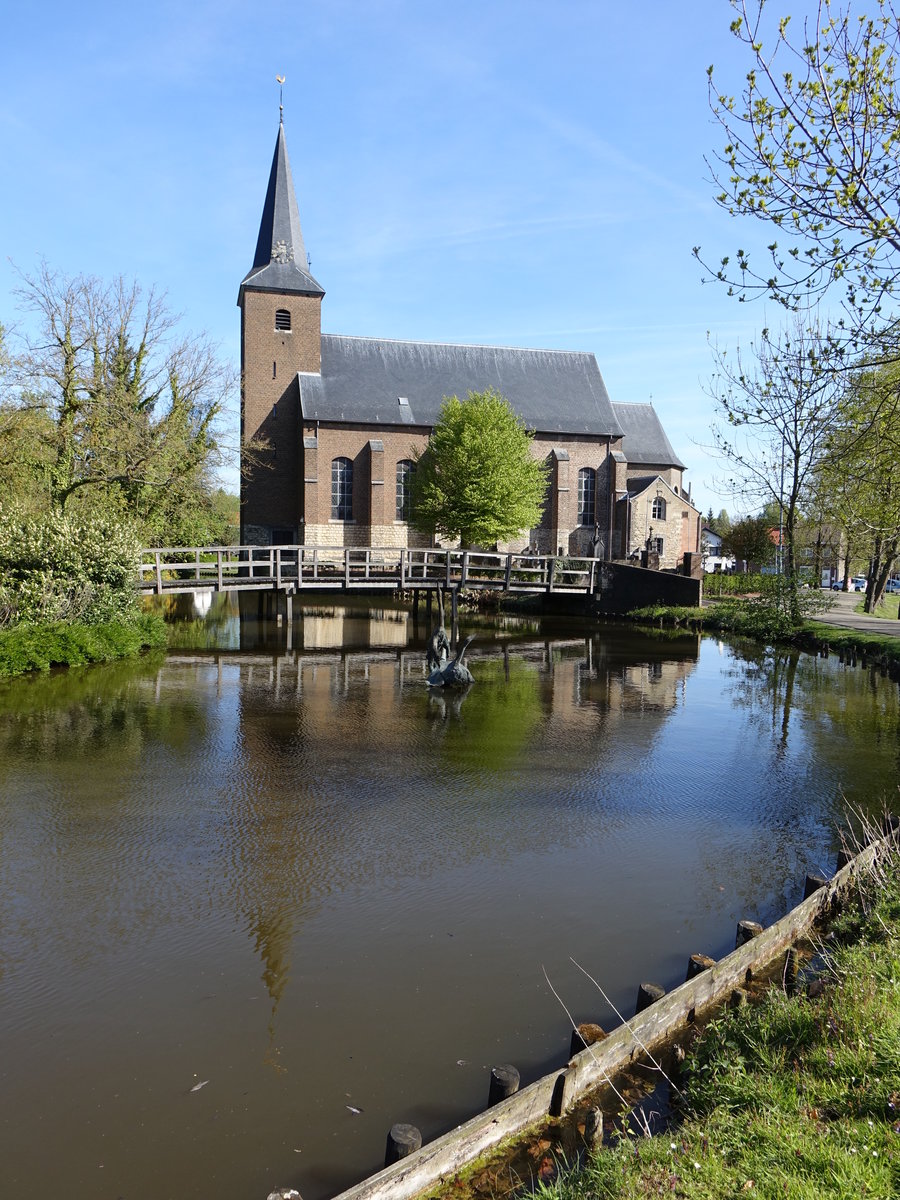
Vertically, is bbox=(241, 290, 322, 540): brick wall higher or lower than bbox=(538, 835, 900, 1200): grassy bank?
higher

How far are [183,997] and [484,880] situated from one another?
8.40ft

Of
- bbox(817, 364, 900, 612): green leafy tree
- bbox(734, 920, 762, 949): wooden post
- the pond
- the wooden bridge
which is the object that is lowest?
the pond

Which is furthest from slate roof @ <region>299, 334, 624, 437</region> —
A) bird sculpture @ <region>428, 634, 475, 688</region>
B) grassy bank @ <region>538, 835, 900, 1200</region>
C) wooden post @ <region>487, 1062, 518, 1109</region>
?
wooden post @ <region>487, 1062, 518, 1109</region>

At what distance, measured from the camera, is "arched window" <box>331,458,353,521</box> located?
38594 mm

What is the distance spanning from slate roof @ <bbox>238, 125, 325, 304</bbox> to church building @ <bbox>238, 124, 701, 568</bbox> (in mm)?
59

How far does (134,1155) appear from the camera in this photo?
12.4ft

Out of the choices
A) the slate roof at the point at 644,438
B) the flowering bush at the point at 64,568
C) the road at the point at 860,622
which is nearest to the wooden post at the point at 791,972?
the flowering bush at the point at 64,568

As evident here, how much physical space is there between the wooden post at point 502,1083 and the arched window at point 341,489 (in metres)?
35.9

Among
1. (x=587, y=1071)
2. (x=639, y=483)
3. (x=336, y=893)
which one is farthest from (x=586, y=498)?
(x=587, y=1071)

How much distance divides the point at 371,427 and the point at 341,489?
3128 mm

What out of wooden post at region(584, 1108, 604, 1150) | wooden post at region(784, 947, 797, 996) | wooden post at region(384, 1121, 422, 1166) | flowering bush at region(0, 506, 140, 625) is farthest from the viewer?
flowering bush at region(0, 506, 140, 625)

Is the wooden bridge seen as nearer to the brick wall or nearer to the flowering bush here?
the flowering bush

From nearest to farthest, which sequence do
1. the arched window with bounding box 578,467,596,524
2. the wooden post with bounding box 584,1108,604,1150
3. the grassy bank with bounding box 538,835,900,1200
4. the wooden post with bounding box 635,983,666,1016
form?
the grassy bank with bounding box 538,835,900,1200, the wooden post with bounding box 584,1108,604,1150, the wooden post with bounding box 635,983,666,1016, the arched window with bounding box 578,467,596,524

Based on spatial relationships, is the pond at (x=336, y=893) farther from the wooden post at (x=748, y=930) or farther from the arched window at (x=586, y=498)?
the arched window at (x=586, y=498)
